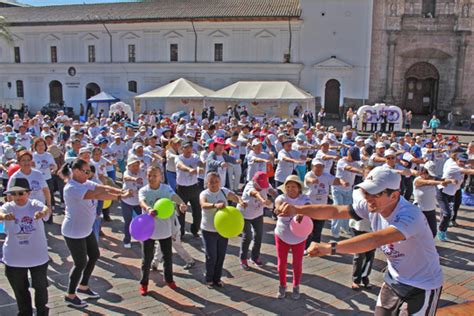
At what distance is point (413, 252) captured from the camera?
150 inches

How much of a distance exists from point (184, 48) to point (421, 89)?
1997 cm

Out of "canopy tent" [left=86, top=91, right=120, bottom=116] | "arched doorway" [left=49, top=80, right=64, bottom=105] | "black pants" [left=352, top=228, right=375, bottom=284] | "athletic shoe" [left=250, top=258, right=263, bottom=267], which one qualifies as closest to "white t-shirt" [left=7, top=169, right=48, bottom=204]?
"athletic shoe" [left=250, top=258, right=263, bottom=267]

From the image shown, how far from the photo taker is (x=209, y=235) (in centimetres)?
668

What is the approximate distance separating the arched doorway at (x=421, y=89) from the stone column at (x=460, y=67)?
5.28 ft

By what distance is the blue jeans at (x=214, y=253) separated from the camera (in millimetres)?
6684

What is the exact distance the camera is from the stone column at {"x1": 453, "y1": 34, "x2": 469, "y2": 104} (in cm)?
3462

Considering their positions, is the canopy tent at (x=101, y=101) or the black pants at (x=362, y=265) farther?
the canopy tent at (x=101, y=101)

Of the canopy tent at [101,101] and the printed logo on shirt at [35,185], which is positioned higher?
the canopy tent at [101,101]

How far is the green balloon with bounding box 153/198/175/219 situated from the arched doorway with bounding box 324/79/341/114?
108ft

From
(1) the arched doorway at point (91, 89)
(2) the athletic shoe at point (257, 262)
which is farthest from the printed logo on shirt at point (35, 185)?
(1) the arched doorway at point (91, 89)

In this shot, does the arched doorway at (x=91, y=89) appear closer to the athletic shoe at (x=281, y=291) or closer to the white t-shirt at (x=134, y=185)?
the white t-shirt at (x=134, y=185)

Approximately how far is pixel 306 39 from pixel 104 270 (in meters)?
32.5

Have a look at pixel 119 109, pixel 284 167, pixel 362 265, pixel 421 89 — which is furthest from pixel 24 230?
pixel 421 89

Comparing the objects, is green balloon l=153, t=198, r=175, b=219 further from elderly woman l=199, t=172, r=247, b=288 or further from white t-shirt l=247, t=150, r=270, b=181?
white t-shirt l=247, t=150, r=270, b=181
